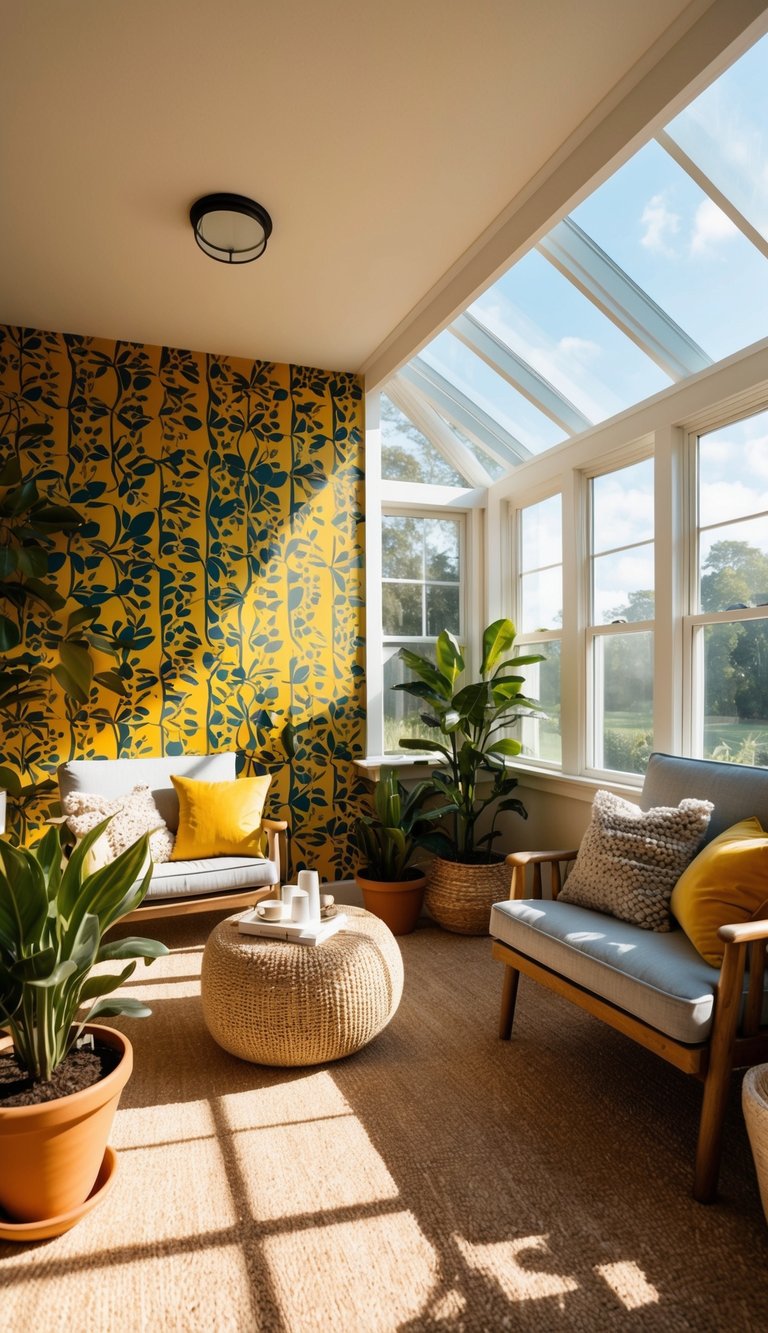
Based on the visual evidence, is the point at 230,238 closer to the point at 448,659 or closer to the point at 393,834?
the point at 448,659

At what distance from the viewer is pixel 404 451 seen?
4.79 meters

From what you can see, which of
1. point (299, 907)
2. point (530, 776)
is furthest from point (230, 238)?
point (530, 776)

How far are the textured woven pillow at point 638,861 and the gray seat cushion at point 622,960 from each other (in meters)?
0.05

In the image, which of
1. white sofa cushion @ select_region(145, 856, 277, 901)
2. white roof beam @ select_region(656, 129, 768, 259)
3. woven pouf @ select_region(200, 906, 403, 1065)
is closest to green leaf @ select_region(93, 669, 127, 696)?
white sofa cushion @ select_region(145, 856, 277, 901)

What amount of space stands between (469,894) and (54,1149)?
7.81 ft

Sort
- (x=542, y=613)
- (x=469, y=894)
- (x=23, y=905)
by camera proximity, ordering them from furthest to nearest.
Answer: (x=542, y=613) → (x=469, y=894) → (x=23, y=905)

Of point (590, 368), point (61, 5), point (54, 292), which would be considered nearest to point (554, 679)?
point (590, 368)

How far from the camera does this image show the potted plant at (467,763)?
3820mm

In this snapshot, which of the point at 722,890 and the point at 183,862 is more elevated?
the point at 722,890

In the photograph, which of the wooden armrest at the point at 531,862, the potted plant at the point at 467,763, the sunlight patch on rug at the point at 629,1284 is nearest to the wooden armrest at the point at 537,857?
the wooden armrest at the point at 531,862

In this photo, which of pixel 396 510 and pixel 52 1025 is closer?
pixel 52 1025

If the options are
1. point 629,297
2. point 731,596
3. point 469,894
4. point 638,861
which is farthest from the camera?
point 469,894

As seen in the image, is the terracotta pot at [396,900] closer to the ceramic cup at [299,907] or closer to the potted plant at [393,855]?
the potted plant at [393,855]

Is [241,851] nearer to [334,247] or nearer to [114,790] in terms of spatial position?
[114,790]
